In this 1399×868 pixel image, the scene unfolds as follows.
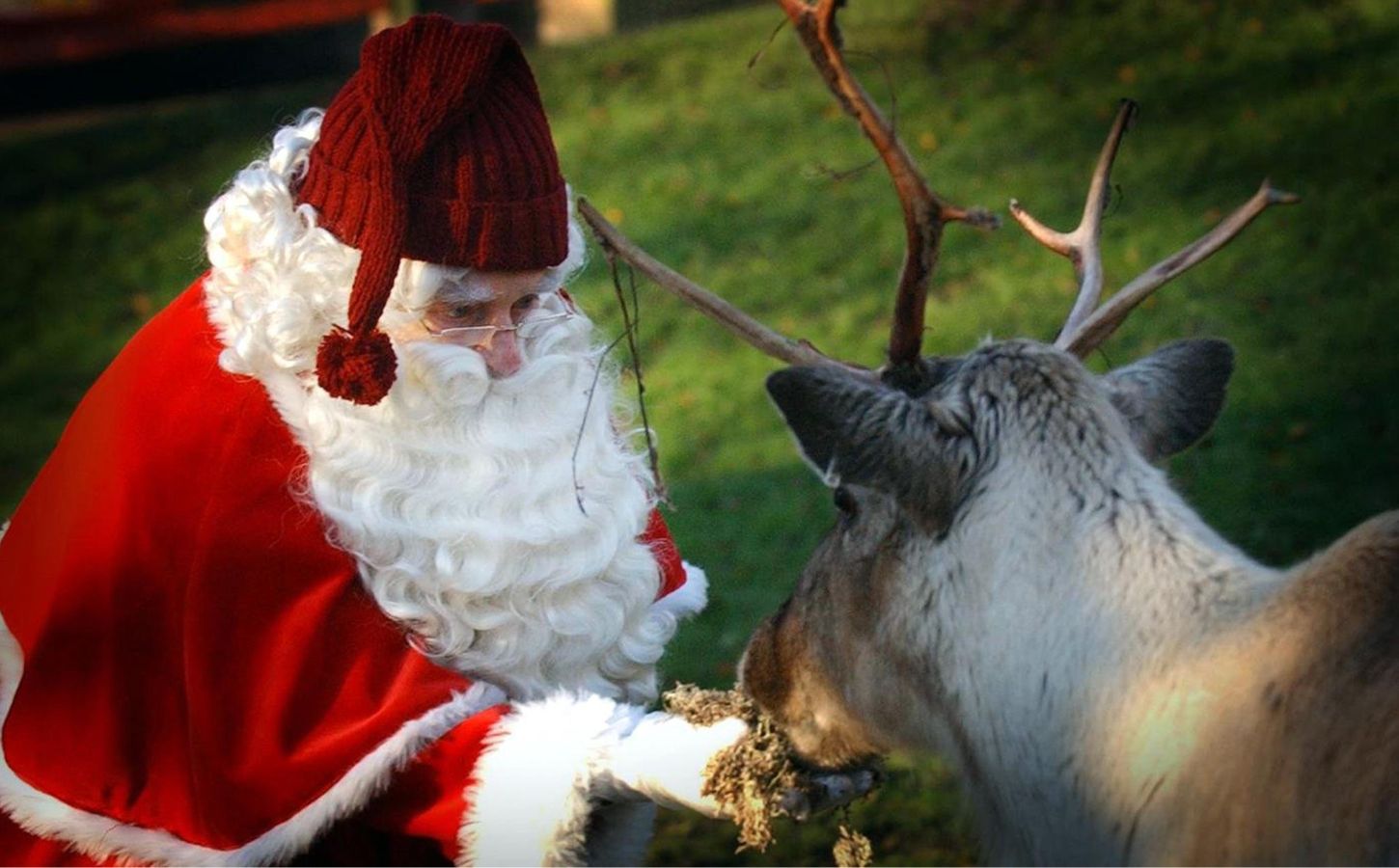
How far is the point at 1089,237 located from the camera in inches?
118

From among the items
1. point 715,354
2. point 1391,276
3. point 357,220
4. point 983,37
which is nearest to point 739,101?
point 983,37

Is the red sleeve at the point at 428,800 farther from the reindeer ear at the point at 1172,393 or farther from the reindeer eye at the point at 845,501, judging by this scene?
the reindeer ear at the point at 1172,393

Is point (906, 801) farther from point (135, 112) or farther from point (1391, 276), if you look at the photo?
point (135, 112)

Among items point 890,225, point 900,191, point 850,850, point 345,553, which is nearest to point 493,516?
point 345,553

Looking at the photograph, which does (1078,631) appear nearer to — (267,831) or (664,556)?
(664,556)

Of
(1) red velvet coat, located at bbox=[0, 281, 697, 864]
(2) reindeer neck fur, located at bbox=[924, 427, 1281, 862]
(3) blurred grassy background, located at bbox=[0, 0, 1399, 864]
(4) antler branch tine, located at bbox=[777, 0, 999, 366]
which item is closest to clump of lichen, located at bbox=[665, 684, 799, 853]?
(2) reindeer neck fur, located at bbox=[924, 427, 1281, 862]

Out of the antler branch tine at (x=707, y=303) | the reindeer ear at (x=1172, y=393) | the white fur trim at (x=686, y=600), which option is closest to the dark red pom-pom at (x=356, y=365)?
the antler branch tine at (x=707, y=303)

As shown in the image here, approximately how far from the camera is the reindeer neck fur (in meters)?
2.33

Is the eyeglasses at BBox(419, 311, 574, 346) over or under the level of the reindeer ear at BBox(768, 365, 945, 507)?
under

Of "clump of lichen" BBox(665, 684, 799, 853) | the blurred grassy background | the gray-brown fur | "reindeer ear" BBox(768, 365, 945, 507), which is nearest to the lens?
the gray-brown fur

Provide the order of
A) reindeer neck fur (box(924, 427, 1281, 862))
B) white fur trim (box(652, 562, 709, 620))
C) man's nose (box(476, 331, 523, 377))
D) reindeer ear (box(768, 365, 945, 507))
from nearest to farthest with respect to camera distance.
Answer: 1. reindeer neck fur (box(924, 427, 1281, 862))
2. reindeer ear (box(768, 365, 945, 507))
3. man's nose (box(476, 331, 523, 377))
4. white fur trim (box(652, 562, 709, 620))

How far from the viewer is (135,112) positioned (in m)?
11.8

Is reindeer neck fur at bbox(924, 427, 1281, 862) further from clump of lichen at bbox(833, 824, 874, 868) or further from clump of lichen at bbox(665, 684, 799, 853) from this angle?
clump of lichen at bbox(833, 824, 874, 868)

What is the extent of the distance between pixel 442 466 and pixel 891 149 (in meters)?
1.14
